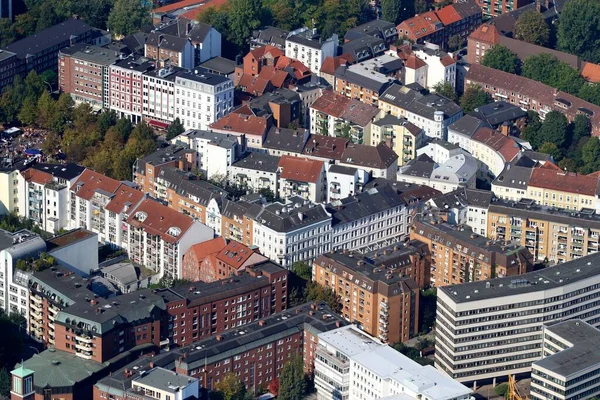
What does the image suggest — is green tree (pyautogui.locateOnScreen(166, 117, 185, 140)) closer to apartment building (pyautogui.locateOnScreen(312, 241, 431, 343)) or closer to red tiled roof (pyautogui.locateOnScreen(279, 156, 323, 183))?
red tiled roof (pyautogui.locateOnScreen(279, 156, 323, 183))

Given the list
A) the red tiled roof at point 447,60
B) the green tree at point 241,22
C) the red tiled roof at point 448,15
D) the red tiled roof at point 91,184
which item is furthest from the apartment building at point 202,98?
the red tiled roof at point 448,15

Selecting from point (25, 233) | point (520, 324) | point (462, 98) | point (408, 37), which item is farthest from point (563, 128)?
point (25, 233)

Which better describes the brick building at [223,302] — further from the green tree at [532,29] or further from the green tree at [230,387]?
the green tree at [532,29]

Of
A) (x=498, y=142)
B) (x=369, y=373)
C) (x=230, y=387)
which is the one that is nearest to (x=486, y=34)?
(x=498, y=142)

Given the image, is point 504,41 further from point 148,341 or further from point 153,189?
point 148,341

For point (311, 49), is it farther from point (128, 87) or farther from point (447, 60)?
point (128, 87)

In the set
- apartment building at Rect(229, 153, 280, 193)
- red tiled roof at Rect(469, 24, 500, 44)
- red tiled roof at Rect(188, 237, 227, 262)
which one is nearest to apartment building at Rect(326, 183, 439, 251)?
apartment building at Rect(229, 153, 280, 193)
